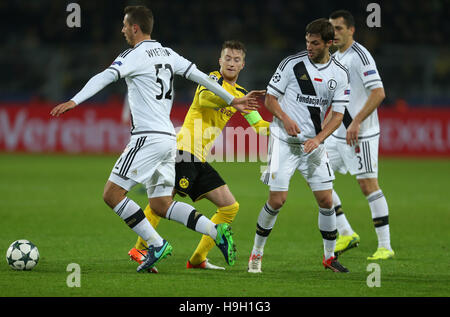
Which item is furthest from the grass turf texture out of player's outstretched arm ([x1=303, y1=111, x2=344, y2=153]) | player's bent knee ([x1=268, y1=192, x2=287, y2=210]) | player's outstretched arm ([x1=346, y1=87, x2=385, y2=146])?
player's outstretched arm ([x1=346, y1=87, x2=385, y2=146])

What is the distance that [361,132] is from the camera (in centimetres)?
782

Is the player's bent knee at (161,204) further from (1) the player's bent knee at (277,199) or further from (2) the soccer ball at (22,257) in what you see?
(2) the soccer ball at (22,257)

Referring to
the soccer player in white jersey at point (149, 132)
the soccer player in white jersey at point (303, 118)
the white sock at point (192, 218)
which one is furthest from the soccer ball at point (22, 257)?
the soccer player in white jersey at point (303, 118)

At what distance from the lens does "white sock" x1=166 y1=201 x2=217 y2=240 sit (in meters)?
6.16

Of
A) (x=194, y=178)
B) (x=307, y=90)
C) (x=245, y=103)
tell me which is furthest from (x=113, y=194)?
(x=307, y=90)

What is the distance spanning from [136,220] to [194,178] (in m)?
0.75

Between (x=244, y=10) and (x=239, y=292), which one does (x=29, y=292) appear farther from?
(x=244, y=10)

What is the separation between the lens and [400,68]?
2120 cm

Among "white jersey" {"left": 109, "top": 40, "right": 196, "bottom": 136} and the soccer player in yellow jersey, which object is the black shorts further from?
"white jersey" {"left": 109, "top": 40, "right": 196, "bottom": 136}

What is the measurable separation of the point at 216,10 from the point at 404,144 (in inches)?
334

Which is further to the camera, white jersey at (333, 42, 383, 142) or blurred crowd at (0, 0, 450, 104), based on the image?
blurred crowd at (0, 0, 450, 104)

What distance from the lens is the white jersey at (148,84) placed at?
604 cm

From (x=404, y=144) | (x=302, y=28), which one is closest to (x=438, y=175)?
(x=404, y=144)

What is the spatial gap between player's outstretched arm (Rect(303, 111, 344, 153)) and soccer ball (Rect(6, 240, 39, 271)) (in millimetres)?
2575
